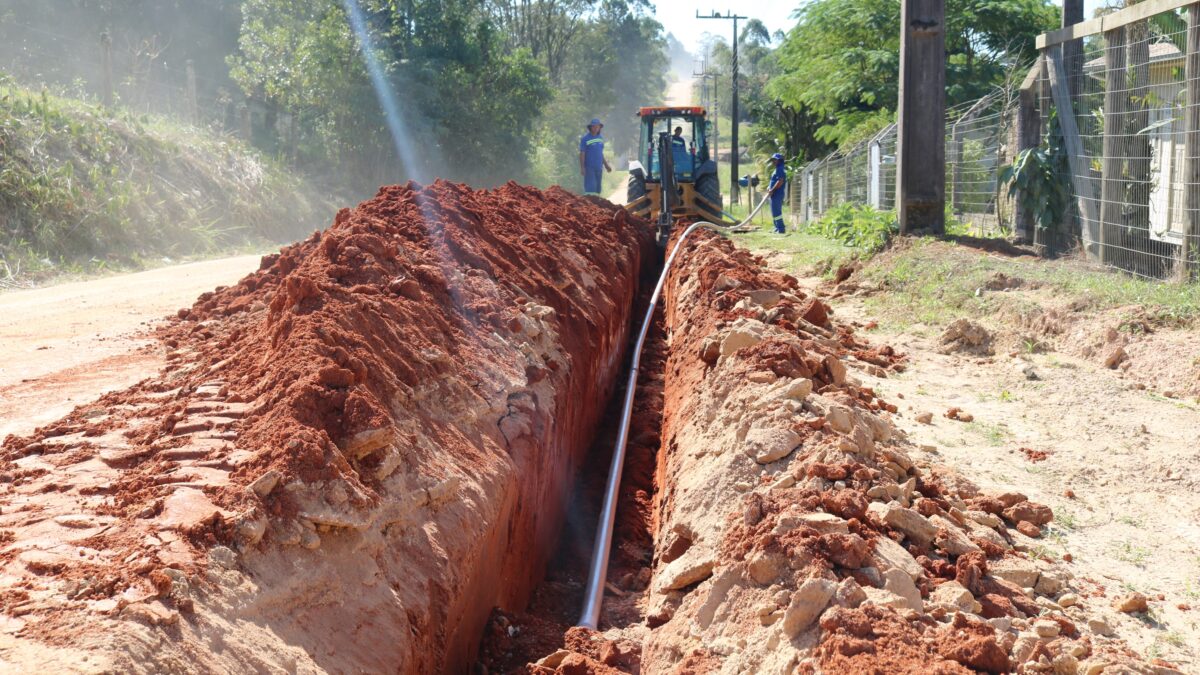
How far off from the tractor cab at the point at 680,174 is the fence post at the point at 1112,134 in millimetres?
9451

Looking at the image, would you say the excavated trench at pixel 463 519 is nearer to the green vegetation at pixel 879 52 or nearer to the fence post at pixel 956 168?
the fence post at pixel 956 168

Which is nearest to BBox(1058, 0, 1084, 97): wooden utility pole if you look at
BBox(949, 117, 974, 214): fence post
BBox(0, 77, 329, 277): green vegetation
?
BBox(949, 117, 974, 214): fence post

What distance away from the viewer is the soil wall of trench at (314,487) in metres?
2.88

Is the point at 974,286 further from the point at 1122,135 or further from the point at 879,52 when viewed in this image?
the point at 879,52

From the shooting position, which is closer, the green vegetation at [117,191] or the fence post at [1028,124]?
the fence post at [1028,124]

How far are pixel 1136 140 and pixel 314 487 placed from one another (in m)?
8.26

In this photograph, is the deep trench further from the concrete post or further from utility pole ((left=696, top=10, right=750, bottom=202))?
utility pole ((left=696, top=10, right=750, bottom=202))

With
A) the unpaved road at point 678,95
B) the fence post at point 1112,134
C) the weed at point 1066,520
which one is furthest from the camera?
the unpaved road at point 678,95

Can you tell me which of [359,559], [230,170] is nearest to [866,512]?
[359,559]

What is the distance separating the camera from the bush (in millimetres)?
12930

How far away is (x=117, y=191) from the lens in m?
15.8

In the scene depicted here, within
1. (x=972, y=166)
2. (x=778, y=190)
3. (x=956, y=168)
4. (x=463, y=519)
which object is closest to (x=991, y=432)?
(x=463, y=519)

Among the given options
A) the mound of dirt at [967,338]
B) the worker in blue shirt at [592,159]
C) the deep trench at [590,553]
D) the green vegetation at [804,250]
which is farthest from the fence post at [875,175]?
the mound of dirt at [967,338]

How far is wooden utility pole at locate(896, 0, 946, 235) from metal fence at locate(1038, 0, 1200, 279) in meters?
2.05
